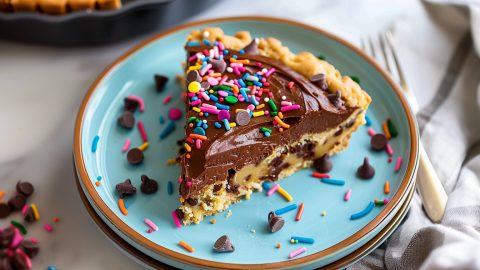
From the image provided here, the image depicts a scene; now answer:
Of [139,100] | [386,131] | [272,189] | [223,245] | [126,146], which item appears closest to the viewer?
[223,245]

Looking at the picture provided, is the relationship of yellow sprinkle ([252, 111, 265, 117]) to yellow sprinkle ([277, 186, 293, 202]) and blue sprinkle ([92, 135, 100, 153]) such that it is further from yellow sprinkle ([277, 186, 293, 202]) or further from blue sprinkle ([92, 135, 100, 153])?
blue sprinkle ([92, 135, 100, 153])

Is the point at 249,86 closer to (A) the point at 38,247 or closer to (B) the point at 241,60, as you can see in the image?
(B) the point at 241,60

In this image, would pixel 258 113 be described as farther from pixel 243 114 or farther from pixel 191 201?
pixel 191 201

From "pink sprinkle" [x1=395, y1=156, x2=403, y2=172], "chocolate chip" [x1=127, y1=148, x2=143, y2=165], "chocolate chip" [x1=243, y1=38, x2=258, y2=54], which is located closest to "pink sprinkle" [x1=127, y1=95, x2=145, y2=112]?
"chocolate chip" [x1=127, y1=148, x2=143, y2=165]

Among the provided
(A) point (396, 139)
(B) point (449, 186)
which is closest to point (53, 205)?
(A) point (396, 139)

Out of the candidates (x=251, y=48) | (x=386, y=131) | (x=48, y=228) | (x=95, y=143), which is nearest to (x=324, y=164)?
(x=386, y=131)
